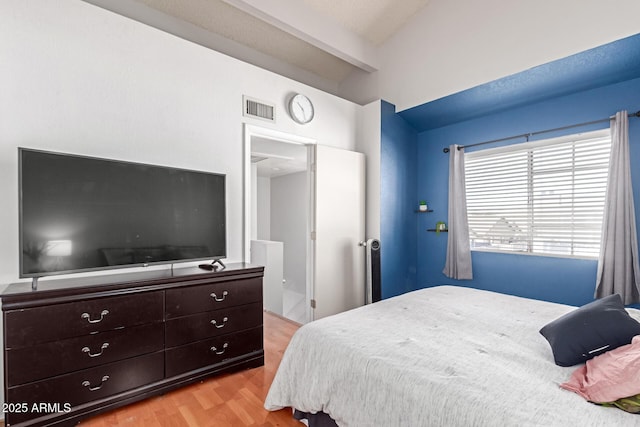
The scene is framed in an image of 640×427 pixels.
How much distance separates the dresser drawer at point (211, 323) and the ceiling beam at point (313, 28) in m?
2.53

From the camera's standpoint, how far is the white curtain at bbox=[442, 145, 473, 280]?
3748 millimetres

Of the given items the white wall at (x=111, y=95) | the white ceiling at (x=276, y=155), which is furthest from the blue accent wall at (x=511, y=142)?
the white wall at (x=111, y=95)

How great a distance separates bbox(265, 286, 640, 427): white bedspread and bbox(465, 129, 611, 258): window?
4.72 ft

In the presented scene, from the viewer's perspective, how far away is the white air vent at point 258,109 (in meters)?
2.91

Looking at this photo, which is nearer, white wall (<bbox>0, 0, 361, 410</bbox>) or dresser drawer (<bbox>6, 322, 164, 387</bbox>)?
dresser drawer (<bbox>6, 322, 164, 387</bbox>)

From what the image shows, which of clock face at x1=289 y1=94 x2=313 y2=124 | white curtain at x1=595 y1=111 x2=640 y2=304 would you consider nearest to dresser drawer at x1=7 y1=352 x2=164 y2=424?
clock face at x1=289 y1=94 x2=313 y2=124

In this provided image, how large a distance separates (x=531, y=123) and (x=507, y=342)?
2750mm

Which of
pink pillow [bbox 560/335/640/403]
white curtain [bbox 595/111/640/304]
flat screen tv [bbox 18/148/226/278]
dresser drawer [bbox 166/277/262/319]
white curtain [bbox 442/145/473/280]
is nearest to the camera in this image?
pink pillow [bbox 560/335/640/403]

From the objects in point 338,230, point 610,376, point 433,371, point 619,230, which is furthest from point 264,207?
point 610,376

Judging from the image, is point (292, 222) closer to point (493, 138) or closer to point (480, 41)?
point (493, 138)

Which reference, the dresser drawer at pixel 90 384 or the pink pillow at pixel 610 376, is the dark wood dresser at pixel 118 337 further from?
the pink pillow at pixel 610 376

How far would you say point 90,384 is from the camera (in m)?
1.84

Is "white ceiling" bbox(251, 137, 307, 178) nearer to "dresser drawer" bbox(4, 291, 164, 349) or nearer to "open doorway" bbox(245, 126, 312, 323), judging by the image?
"open doorway" bbox(245, 126, 312, 323)

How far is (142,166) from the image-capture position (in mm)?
2184
